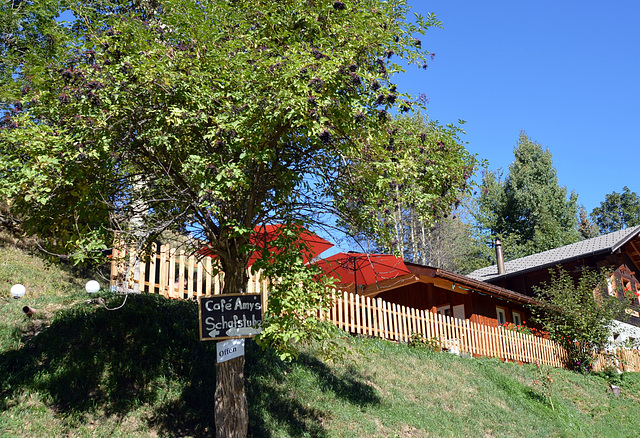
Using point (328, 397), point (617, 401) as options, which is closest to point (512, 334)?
point (617, 401)

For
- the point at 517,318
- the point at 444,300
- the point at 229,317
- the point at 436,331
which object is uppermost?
the point at 229,317

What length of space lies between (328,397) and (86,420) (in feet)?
12.9

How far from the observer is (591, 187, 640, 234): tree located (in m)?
50.0

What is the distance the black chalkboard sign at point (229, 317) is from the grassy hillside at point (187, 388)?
154cm

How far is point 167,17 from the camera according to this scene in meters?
6.57

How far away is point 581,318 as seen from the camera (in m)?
17.4

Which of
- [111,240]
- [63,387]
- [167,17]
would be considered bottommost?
[63,387]

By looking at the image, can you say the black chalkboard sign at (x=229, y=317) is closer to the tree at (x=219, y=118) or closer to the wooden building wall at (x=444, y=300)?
the tree at (x=219, y=118)

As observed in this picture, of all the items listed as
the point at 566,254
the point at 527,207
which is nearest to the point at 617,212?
the point at 527,207

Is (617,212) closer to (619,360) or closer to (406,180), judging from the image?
(619,360)

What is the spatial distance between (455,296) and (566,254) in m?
7.80

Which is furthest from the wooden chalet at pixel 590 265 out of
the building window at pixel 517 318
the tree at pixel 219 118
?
the tree at pixel 219 118

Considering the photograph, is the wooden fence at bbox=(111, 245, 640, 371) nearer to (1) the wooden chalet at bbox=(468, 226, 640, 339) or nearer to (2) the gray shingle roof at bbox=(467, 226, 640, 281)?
(1) the wooden chalet at bbox=(468, 226, 640, 339)

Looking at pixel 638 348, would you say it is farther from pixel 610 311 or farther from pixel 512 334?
pixel 512 334
